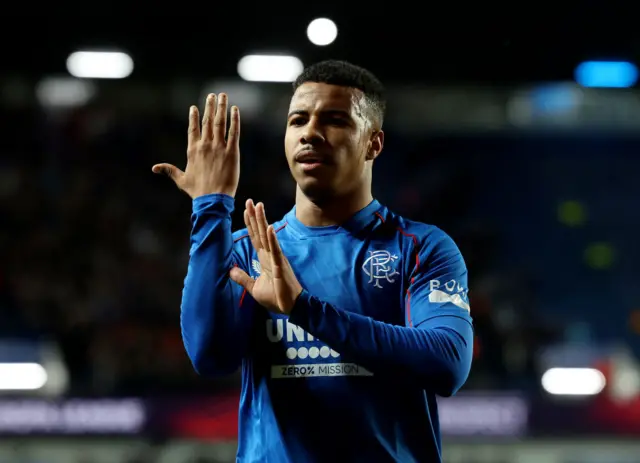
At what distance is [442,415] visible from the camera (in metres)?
8.28

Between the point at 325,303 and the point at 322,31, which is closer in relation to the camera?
the point at 325,303

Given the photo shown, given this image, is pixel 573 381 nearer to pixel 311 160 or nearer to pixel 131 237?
pixel 131 237

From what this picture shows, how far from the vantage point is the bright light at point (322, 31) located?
21.4 feet

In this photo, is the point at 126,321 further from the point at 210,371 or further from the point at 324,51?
the point at 210,371

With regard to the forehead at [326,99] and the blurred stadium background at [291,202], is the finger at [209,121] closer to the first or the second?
the forehead at [326,99]

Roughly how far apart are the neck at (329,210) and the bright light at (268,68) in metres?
5.34

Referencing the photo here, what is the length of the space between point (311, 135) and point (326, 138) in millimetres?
46

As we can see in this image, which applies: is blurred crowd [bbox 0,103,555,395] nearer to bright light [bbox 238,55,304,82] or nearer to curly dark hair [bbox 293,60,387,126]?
bright light [bbox 238,55,304,82]

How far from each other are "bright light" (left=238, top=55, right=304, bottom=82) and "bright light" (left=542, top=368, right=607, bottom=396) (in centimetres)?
382

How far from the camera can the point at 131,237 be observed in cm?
1060

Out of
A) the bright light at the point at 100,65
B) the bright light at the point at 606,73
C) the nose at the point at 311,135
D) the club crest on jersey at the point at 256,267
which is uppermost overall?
the bright light at the point at 100,65

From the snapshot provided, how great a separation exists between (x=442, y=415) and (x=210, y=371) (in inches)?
245

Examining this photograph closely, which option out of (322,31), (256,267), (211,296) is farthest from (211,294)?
(322,31)

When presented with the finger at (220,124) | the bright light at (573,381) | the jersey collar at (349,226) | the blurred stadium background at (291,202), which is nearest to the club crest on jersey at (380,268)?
the jersey collar at (349,226)
